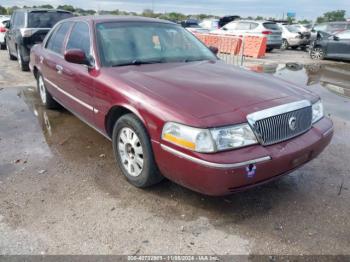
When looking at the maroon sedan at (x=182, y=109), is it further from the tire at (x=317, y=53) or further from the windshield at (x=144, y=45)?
the tire at (x=317, y=53)

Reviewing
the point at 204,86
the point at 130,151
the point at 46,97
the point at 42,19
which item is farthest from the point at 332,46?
A: the point at 130,151

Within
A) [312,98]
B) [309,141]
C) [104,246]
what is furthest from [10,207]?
[312,98]

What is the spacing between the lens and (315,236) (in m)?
2.89

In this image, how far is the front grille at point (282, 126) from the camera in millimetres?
2895

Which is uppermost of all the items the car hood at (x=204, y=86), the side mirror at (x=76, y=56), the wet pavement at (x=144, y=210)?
the side mirror at (x=76, y=56)

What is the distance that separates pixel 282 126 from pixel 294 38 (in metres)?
19.4

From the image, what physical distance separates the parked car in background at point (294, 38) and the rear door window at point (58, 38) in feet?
57.7

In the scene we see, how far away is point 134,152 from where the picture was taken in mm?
3432

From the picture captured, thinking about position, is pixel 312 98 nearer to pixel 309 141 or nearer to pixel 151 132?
pixel 309 141

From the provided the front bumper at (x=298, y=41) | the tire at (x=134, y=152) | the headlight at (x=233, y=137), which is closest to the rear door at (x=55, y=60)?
the tire at (x=134, y=152)

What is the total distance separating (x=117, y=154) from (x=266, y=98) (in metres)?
1.68

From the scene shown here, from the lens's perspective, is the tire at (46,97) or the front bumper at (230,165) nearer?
the front bumper at (230,165)

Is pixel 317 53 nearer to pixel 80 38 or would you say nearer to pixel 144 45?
pixel 144 45

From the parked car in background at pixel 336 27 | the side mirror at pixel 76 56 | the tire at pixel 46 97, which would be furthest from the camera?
the parked car in background at pixel 336 27
